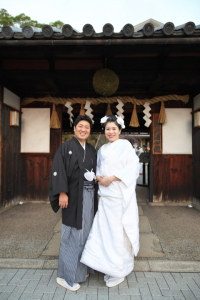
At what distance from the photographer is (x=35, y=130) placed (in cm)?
568

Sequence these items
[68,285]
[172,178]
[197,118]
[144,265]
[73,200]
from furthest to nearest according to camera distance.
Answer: [172,178]
[197,118]
[144,265]
[73,200]
[68,285]

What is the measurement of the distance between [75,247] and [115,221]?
0.60 metres

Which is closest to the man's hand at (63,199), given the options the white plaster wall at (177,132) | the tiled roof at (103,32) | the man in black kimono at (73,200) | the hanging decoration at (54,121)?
the man in black kimono at (73,200)

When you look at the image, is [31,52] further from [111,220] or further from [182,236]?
[182,236]

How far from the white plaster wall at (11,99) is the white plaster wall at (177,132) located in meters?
4.19

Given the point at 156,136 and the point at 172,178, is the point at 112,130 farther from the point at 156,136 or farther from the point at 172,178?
the point at 172,178

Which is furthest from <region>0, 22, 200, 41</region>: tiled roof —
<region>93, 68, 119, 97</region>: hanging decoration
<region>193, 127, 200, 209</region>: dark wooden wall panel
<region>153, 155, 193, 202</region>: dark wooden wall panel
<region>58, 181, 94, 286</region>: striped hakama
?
<region>153, 155, 193, 202</region>: dark wooden wall panel

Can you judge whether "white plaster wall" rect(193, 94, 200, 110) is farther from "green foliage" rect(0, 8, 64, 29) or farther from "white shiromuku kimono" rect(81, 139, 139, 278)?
"green foliage" rect(0, 8, 64, 29)

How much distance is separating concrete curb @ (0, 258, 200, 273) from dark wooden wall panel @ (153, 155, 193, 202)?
2838 millimetres

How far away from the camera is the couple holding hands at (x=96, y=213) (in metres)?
2.36

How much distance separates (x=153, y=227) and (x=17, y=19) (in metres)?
19.0

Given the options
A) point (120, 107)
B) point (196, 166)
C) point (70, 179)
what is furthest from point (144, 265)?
point (120, 107)

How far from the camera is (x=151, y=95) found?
5.44m

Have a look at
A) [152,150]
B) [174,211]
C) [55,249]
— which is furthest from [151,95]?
[55,249]
